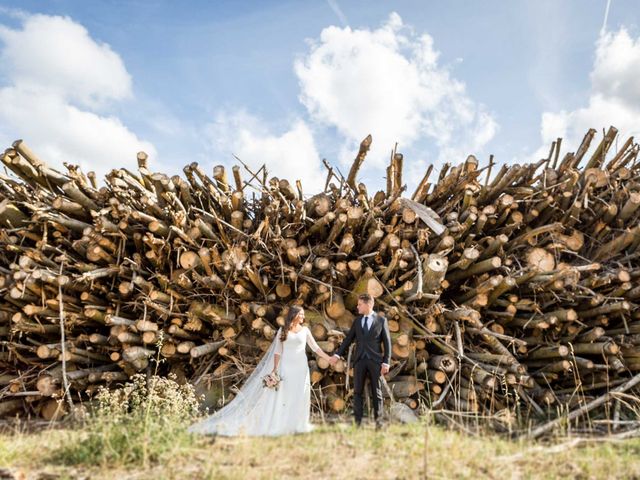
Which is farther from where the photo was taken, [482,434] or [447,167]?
[447,167]

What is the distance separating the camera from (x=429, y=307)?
664 cm

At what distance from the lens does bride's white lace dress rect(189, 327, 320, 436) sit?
222 inches

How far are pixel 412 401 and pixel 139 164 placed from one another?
4.99 meters

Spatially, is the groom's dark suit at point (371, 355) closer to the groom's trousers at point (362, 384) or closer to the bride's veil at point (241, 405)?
the groom's trousers at point (362, 384)

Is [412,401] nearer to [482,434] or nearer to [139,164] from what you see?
[482,434]

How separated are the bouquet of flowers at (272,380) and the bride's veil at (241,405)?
0.41 feet

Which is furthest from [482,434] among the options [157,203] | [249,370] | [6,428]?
[6,428]

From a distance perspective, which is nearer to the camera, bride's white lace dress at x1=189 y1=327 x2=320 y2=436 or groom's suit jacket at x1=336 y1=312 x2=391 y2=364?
bride's white lace dress at x1=189 y1=327 x2=320 y2=436

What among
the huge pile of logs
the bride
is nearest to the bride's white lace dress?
the bride

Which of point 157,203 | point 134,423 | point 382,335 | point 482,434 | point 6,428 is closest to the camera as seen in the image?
point 134,423

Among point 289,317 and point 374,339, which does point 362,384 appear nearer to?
point 374,339

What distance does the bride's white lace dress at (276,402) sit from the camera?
5630 mm

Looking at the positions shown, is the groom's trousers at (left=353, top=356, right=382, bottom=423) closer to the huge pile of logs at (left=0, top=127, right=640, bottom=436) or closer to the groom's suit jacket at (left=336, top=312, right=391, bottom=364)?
the groom's suit jacket at (left=336, top=312, right=391, bottom=364)

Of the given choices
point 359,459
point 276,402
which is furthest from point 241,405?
point 359,459
